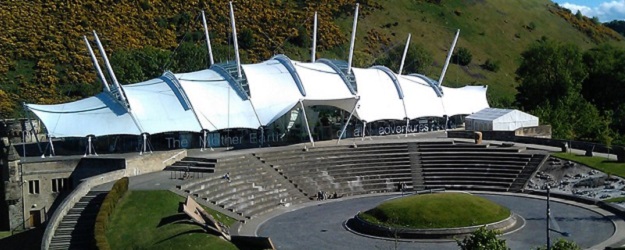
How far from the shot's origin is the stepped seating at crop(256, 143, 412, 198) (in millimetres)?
54094

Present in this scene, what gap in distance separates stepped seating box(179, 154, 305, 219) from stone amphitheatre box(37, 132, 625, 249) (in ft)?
0.28

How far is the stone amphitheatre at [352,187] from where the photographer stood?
40.1m

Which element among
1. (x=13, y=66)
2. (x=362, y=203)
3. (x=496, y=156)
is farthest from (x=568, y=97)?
(x=13, y=66)

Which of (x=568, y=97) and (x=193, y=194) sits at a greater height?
(x=568, y=97)

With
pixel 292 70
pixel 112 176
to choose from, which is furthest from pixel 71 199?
pixel 292 70

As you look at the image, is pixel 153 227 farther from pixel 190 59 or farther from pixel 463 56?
pixel 463 56

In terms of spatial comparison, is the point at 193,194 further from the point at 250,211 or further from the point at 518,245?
the point at 518,245

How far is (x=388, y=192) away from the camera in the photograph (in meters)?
54.1

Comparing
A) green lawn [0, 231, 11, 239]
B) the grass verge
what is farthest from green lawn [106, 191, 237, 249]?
the grass verge

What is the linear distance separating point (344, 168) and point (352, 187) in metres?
2.58

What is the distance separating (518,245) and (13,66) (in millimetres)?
80317

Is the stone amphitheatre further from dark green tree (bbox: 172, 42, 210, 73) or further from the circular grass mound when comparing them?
dark green tree (bbox: 172, 42, 210, 73)

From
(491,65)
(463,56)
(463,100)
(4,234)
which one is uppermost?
(463,56)

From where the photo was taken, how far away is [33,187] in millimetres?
50031
